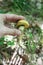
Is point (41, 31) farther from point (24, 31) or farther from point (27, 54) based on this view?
point (27, 54)

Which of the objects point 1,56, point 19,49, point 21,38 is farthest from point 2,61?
point 21,38

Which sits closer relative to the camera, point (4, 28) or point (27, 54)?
point (27, 54)

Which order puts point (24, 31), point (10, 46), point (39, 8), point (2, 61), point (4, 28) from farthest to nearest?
point (39, 8), point (24, 31), point (4, 28), point (10, 46), point (2, 61)

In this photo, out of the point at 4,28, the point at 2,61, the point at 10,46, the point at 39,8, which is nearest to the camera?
the point at 2,61

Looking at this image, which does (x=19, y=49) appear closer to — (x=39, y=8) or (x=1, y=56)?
(x=1, y=56)

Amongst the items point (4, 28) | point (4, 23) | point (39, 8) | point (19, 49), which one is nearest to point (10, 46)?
point (19, 49)

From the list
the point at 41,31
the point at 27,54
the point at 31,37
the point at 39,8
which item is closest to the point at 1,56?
the point at 27,54

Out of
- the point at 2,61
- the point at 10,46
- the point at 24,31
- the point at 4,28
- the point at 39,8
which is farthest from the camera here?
the point at 39,8

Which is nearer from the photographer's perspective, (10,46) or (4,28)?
(10,46)

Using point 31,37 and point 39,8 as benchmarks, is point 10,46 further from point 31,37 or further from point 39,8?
point 39,8
